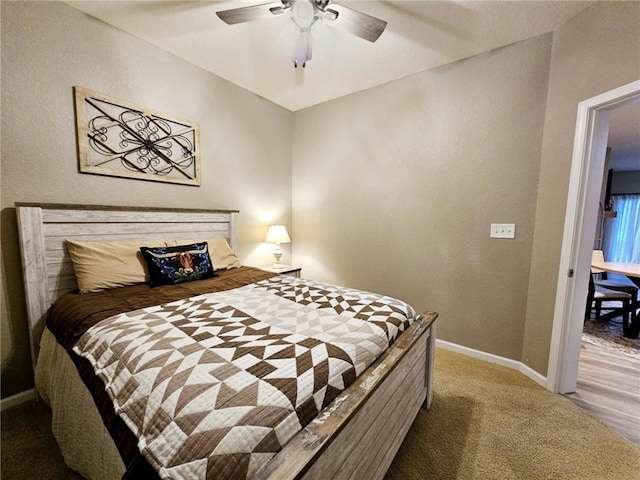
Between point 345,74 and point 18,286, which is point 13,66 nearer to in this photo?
point 18,286

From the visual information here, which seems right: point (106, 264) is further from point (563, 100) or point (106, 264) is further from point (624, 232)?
point (624, 232)

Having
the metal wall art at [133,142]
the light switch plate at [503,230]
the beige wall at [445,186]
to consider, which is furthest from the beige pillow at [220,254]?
the light switch plate at [503,230]

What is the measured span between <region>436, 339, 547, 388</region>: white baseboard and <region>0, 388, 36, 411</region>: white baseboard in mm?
3202

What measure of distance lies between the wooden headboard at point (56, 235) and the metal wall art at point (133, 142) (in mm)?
321

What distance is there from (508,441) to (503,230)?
4.86ft

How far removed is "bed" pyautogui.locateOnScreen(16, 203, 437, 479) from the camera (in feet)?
2.50

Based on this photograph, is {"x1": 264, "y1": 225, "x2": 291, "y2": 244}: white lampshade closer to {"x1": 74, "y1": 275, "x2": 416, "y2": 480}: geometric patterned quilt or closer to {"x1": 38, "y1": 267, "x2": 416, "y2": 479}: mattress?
{"x1": 38, "y1": 267, "x2": 416, "y2": 479}: mattress

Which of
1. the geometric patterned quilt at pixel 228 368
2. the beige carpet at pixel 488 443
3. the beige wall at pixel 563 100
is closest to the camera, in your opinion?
the geometric patterned quilt at pixel 228 368

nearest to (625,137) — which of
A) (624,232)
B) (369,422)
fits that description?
(624,232)

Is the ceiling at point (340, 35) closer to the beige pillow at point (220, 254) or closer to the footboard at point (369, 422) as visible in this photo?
the beige pillow at point (220, 254)

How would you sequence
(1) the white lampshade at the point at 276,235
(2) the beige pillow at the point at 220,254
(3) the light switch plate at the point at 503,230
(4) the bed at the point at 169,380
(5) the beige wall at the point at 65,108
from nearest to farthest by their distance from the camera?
(4) the bed at the point at 169,380
(5) the beige wall at the point at 65,108
(3) the light switch plate at the point at 503,230
(2) the beige pillow at the point at 220,254
(1) the white lampshade at the point at 276,235

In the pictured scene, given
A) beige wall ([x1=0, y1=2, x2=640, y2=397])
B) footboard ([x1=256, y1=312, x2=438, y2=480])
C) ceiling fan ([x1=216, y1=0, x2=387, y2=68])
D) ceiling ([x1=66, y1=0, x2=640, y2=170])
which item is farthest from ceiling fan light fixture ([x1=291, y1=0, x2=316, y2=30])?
footboard ([x1=256, y1=312, x2=438, y2=480])

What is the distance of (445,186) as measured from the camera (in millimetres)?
2379

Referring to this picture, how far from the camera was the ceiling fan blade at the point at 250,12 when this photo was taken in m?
1.53
